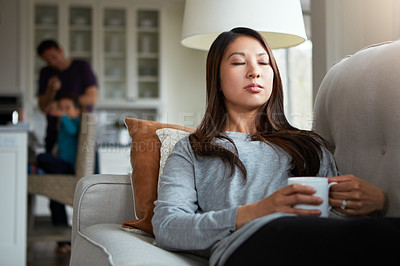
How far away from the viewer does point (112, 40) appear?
223 inches

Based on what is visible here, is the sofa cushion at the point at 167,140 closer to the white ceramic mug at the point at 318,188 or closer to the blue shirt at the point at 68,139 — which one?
the white ceramic mug at the point at 318,188

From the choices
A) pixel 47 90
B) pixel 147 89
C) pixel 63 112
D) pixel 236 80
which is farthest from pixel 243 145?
pixel 147 89

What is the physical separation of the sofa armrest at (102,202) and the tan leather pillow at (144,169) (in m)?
0.07

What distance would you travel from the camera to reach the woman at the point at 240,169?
96 cm

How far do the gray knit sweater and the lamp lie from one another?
550mm

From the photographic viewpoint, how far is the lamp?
5.79 feet

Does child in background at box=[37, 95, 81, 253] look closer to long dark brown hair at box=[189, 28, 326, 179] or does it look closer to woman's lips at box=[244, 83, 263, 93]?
long dark brown hair at box=[189, 28, 326, 179]

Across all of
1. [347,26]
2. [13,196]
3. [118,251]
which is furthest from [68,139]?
[118,251]

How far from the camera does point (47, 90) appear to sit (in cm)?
471

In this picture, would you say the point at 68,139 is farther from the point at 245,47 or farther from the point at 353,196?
the point at 353,196

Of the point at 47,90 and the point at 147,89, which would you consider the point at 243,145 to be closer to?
the point at 47,90

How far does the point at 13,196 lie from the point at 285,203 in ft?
7.68

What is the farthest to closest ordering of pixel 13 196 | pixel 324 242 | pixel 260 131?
pixel 13 196, pixel 260 131, pixel 324 242

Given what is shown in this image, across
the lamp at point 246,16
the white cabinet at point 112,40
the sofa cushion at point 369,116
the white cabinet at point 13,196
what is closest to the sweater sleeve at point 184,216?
the sofa cushion at point 369,116
